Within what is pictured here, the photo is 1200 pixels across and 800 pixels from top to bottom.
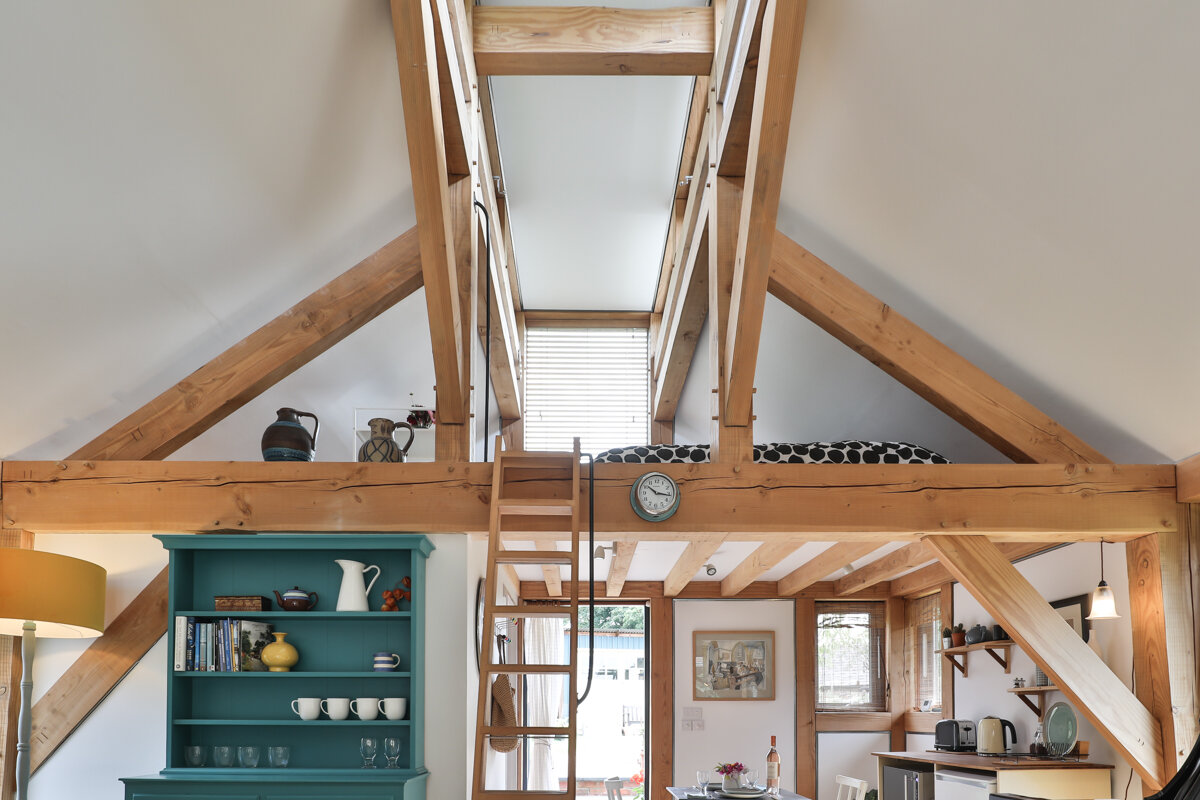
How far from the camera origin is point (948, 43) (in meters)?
3.52

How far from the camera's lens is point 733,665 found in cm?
951

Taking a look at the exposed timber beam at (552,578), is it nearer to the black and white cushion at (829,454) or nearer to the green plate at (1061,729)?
the black and white cushion at (829,454)

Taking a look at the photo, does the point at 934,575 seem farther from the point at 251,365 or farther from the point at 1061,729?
the point at 251,365

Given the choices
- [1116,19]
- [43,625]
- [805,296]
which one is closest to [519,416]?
[805,296]

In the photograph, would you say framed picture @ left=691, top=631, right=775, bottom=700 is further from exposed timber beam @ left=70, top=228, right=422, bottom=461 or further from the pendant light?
exposed timber beam @ left=70, top=228, right=422, bottom=461

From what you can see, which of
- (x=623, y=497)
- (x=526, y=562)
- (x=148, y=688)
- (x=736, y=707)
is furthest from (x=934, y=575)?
(x=148, y=688)

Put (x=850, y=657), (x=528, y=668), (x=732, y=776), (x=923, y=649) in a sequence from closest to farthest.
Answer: (x=528, y=668), (x=732, y=776), (x=923, y=649), (x=850, y=657)

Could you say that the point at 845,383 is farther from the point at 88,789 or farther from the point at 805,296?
the point at 88,789

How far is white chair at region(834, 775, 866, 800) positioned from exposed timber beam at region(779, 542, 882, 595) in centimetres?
135

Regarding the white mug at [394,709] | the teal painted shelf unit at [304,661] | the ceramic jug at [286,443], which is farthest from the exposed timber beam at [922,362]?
the white mug at [394,709]

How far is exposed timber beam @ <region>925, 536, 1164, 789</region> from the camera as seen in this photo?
4.52 meters

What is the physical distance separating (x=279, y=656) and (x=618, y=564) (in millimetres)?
2745

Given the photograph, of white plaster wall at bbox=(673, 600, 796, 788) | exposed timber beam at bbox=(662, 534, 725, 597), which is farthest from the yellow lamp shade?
white plaster wall at bbox=(673, 600, 796, 788)

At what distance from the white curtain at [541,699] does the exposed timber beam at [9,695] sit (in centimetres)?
555
